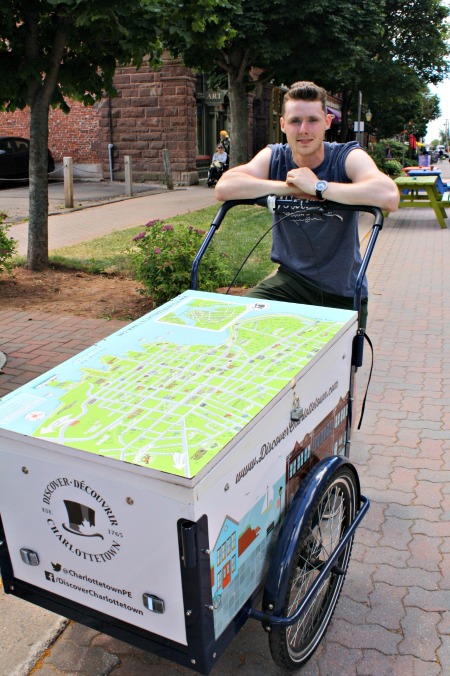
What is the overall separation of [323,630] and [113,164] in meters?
22.7

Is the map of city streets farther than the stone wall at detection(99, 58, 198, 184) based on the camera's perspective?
No

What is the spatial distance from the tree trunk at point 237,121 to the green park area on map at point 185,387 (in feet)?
58.7

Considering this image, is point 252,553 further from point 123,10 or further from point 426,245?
point 426,245

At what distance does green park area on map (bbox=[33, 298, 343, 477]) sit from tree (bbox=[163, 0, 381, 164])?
16781 millimetres

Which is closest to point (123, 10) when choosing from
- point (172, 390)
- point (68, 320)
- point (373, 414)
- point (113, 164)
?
point (68, 320)

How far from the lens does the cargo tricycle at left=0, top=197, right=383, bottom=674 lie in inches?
69.6

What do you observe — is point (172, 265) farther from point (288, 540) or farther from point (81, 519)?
point (81, 519)

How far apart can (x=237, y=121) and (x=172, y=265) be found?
46.2 ft

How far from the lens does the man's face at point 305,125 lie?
118 inches

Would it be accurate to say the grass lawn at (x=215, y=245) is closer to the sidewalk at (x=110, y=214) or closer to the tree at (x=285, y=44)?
the sidewalk at (x=110, y=214)

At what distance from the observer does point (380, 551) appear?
3.17m

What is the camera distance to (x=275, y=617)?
2059mm

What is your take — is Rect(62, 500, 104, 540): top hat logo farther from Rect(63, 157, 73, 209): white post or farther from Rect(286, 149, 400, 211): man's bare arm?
Rect(63, 157, 73, 209): white post

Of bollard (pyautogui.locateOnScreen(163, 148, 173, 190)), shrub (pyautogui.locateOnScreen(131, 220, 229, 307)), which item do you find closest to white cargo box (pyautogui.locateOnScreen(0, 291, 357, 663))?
shrub (pyautogui.locateOnScreen(131, 220, 229, 307))
